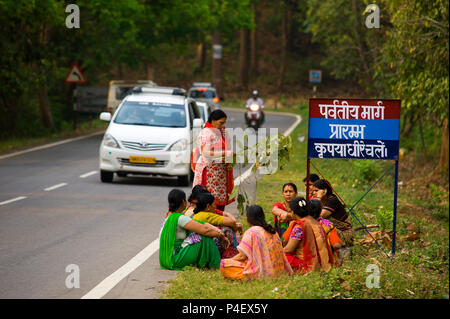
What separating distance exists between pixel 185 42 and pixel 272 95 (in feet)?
71.3

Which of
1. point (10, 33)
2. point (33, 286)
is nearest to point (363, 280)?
point (33, 286)

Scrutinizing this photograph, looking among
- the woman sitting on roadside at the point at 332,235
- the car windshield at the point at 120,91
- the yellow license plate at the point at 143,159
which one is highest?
the car windshield at the point at 120,91

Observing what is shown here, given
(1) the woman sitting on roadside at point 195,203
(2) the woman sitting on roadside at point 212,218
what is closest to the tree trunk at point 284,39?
(1) the woman sitting on roadside at point 195,203

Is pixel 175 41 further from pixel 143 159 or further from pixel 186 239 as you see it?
pixel 186 239

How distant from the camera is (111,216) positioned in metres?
12.7

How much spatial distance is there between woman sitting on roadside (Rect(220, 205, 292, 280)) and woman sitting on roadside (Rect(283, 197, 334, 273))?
30 cm

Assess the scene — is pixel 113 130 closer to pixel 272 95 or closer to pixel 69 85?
pixel 69 85

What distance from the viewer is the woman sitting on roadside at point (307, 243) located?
8.48 metres

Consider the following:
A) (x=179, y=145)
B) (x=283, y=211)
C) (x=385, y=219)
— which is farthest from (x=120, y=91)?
(x=283, y=211)

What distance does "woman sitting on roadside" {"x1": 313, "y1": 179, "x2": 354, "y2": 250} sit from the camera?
9.64m

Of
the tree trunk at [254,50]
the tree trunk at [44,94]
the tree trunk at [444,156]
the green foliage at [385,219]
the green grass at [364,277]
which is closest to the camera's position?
the green grass at [364,277]

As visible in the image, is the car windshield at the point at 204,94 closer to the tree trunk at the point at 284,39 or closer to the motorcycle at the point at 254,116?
the motorcycle at the point at 254,116

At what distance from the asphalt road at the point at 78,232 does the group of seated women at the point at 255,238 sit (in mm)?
409

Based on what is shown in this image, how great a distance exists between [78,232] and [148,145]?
540 cm
